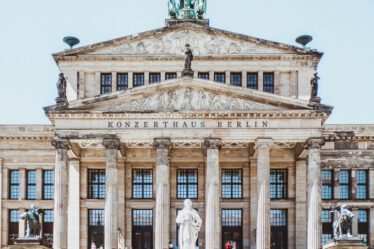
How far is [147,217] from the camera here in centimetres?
6362

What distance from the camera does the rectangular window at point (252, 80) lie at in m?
64.1

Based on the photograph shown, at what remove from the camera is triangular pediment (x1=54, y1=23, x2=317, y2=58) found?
63.9 m

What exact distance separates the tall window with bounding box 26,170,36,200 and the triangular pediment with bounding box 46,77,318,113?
9447 mm

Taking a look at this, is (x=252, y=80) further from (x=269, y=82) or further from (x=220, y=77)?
(x=220, y=77)

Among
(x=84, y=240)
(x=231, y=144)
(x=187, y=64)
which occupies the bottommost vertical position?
(x=84, y=240)

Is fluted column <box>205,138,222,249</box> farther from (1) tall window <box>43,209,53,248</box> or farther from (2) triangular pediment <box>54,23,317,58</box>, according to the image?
(1) tall window <box>43,209,53,248</box>

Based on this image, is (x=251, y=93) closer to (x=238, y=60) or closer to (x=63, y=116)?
(x=238, y=60)

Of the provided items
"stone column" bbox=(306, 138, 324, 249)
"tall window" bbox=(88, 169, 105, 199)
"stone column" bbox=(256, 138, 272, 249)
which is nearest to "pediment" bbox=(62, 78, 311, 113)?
"stone column" bbox=(256, 138, 272, 249)

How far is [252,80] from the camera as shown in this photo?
6425cm

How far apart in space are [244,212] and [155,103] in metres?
11.3

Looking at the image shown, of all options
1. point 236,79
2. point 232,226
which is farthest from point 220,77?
point 232,226

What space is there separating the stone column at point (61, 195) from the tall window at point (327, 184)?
761 inches

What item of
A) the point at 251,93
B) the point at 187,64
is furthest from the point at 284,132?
the point at 187,64

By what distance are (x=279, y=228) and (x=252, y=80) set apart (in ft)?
35.8
